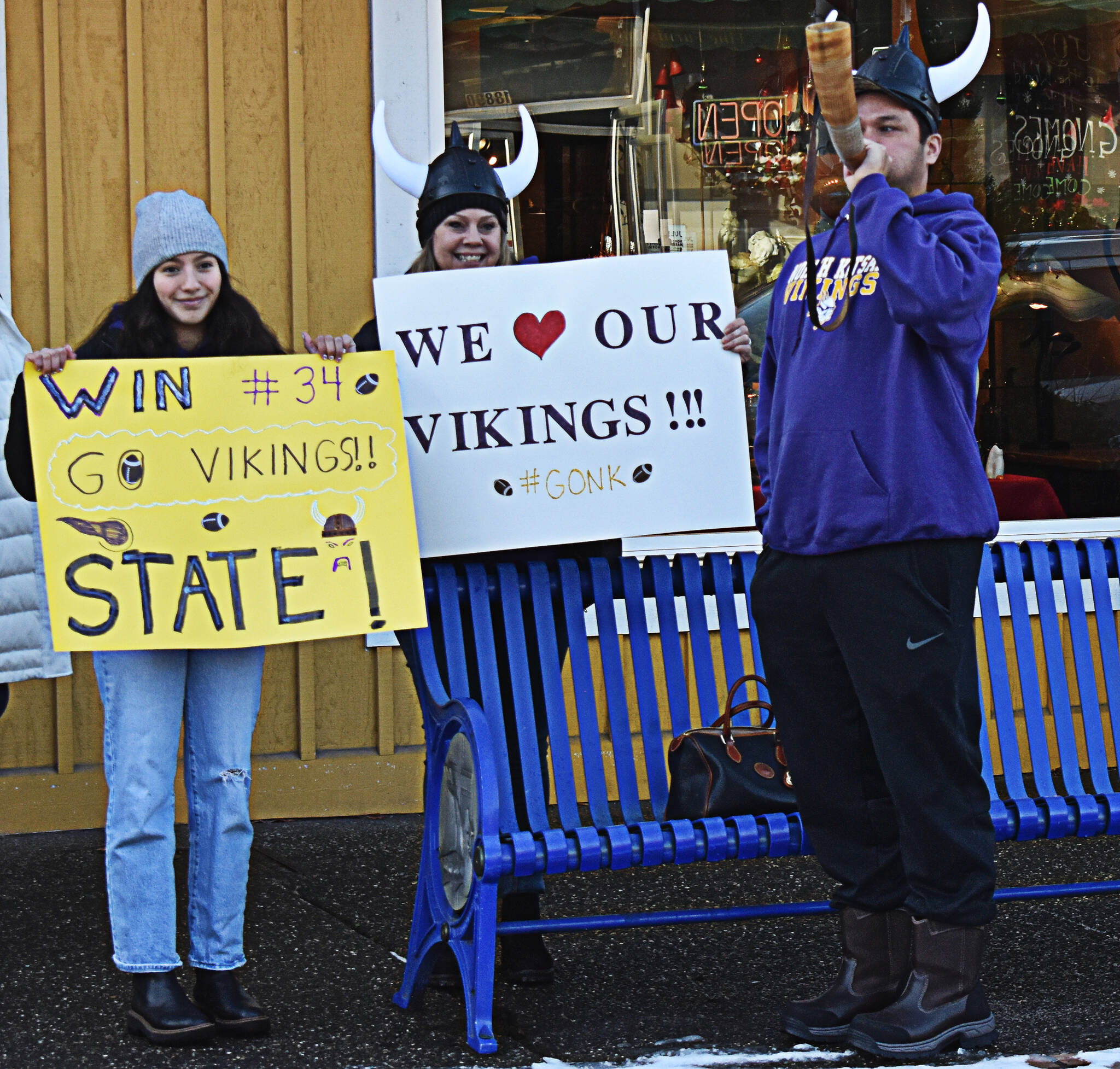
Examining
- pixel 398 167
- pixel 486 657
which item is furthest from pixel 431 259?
pixel 486 657

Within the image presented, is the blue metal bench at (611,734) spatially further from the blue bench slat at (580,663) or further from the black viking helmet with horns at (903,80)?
the black viking helmet with horns at (903,80)

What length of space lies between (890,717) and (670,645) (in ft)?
2.59

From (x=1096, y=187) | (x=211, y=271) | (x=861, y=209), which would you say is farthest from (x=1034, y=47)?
(x=211, y=271)

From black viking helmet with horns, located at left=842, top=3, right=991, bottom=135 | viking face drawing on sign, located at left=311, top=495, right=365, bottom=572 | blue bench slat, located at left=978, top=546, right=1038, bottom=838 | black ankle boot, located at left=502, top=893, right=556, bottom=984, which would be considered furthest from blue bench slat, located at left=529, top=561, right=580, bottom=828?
black viking helmet with horns, located at left=842, top=3, right=991, bottom=135

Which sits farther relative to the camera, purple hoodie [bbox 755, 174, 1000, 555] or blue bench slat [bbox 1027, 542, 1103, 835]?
blue bench slat [bbox 1027, 542, 1103, 835]

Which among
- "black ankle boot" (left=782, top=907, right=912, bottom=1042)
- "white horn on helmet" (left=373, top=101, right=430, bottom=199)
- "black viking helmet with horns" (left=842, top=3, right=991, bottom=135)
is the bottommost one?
"black ankle boot" (left=782, top=907, right=912, bottom=1042)

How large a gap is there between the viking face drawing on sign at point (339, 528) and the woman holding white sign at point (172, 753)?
28 cm

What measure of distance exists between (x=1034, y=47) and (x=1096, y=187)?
1.92 ft

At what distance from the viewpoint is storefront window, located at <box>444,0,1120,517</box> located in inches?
222

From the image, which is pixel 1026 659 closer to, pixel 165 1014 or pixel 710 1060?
pixel 710 1060

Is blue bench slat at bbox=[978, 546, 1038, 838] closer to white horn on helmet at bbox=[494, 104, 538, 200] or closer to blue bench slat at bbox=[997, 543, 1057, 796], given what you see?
blue bench slat at bbox=[997, 543, 1057, 796]

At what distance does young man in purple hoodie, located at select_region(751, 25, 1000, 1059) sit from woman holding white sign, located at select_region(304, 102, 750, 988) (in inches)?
25.7

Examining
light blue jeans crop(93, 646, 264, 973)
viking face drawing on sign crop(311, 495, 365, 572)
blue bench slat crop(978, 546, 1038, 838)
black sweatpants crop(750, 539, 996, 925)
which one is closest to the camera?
black sweatpants crop(750, 539, 996, 925)

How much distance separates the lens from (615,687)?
3697mm
